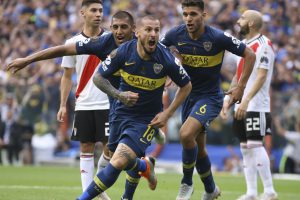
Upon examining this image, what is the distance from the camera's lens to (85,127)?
11258mm

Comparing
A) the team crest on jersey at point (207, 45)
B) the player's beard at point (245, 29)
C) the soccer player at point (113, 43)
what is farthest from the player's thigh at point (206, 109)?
the player's beard at point (245, 29)

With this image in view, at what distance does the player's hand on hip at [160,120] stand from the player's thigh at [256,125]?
3044 millimetres

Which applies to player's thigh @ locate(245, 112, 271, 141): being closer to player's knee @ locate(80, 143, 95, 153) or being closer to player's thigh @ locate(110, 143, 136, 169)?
player's knee @ locate(80, 143, 95, 153)

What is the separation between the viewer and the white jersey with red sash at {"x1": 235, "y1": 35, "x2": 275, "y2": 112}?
12.0 m

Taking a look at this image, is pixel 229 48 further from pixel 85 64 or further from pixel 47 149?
pixel 47 149

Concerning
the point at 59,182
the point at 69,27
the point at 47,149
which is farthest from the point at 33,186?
the point at 69,27

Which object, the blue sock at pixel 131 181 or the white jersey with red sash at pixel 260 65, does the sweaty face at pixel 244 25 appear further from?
the blue sock at pixel 131 181

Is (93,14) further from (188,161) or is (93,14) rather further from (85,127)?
(188,161)

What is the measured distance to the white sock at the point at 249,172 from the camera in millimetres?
11984

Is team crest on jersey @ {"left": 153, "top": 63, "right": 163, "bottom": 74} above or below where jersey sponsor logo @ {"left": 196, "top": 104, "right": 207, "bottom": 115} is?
above

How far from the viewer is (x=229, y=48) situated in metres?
10.5

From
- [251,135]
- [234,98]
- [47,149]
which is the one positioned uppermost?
[234,98]

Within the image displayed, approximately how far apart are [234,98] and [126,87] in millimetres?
1576

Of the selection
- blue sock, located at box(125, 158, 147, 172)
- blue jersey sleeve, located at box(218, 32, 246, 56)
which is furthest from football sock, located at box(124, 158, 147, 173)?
blue jersey sleeve, located at box(218, 32, 246, 56)
